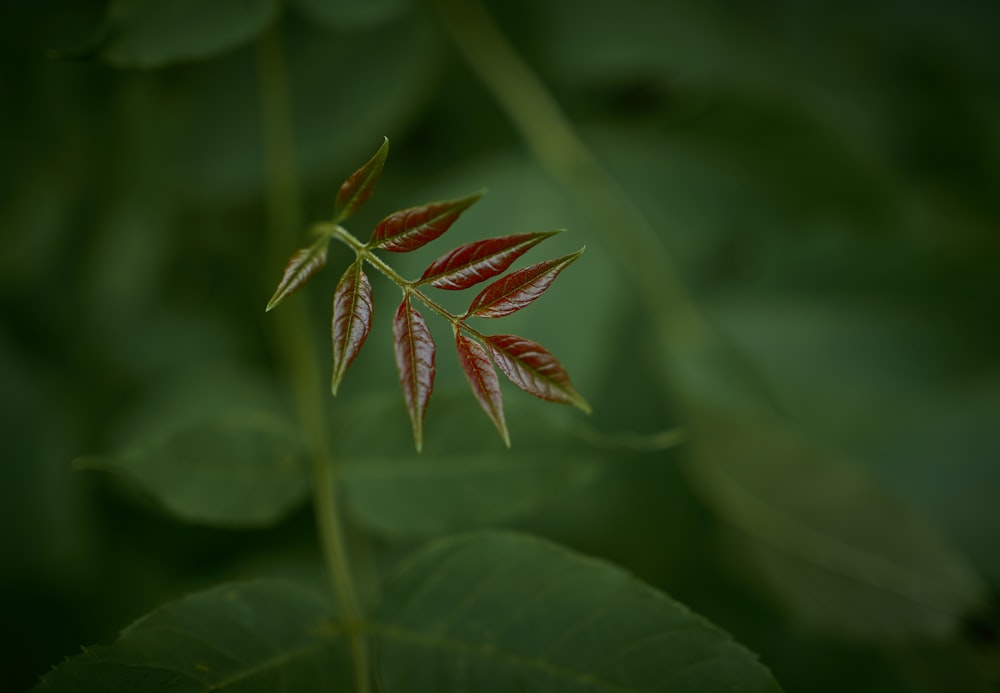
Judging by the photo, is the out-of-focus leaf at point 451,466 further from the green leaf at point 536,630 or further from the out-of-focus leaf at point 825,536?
the out-of-focus leaf at point 825,536

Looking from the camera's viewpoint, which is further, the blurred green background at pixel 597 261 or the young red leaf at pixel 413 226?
the blurred green background at pixel 597 261

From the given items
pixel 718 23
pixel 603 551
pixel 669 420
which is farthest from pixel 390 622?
pixel 718 23

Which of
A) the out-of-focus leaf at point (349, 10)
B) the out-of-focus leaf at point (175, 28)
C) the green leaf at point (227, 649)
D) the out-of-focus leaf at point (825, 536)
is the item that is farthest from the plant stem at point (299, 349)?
the out-of-focus leaf at point (825, 536)

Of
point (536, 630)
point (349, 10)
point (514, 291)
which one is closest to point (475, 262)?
point (514, 291)

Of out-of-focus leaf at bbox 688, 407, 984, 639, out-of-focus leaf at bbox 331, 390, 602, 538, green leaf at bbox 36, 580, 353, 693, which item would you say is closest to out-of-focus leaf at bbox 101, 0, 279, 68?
out-of-focus leaf at bbox 331, 390, 602, 538

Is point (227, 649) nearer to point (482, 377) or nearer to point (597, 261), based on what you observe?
point (482, 377)
